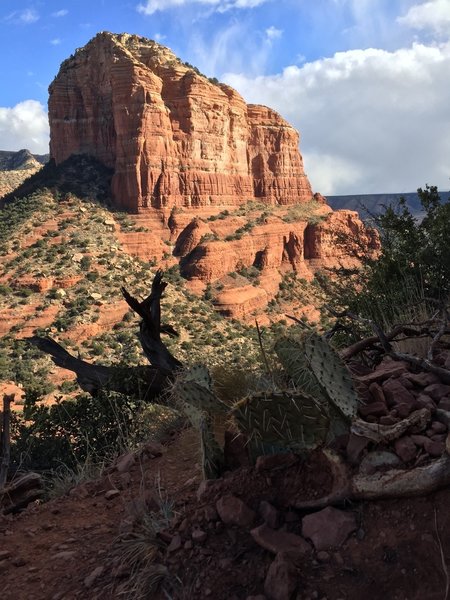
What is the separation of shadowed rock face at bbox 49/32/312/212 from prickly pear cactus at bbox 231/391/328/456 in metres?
54.5

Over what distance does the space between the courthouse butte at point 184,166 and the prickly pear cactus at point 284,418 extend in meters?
44.8

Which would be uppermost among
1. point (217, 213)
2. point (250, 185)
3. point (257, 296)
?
point (250, 185)

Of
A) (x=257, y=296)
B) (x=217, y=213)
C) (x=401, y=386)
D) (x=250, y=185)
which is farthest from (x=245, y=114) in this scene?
(x=401, y=386)

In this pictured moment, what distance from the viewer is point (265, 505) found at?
2602mm

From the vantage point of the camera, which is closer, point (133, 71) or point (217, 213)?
point (133, 71)

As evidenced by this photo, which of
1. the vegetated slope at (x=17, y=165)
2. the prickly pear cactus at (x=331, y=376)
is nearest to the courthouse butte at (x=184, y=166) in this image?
the vegetated slope at (x=17, y=165)

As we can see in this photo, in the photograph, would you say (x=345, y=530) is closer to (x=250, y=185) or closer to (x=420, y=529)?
(x=420, y=529)

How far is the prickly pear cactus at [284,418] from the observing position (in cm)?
260

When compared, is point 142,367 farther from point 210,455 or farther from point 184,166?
point 184,166

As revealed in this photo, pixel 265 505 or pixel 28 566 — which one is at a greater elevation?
pixel 265 505

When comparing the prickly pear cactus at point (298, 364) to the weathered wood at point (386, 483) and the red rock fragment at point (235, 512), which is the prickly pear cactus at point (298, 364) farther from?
the red rock fragment at point (235, 512)

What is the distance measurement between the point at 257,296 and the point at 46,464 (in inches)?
1814

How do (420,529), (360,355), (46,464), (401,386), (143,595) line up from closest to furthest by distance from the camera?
(420,529) → (143,595) → (401,386) → (360,355) → (46,464)

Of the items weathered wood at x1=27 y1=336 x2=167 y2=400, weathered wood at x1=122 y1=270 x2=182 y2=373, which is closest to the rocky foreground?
weathered wood at x1=27 y1=336 x2=167 y2=400
